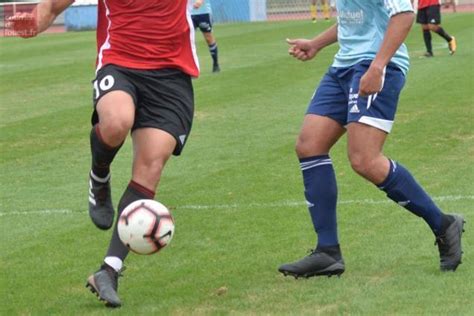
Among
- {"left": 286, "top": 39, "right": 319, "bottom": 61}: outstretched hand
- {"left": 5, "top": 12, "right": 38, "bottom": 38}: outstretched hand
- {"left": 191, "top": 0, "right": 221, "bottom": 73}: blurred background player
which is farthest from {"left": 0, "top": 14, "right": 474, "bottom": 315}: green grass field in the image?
{"left": 191, "top": 0, "right": 221, "bottom": 73}: blurred background player

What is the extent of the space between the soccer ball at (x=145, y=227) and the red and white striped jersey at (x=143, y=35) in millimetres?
868

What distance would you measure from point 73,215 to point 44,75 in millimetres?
12872

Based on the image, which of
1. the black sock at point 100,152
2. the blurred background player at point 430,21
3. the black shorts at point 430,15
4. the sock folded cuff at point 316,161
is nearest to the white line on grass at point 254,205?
the sock folded cuff at point 316,161

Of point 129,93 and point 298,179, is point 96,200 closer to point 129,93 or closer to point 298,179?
Result: point 129,93

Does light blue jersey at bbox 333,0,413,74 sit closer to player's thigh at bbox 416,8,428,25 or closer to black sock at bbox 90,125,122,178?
black sock at bbox 90,125,122,178

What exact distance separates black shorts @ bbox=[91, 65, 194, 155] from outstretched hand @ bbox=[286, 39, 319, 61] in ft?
3.14

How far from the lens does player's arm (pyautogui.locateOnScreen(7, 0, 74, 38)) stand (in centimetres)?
670

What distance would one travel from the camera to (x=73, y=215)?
9.24 meters

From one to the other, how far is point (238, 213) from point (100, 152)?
2.56m

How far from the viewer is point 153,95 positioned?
6648 millimetres

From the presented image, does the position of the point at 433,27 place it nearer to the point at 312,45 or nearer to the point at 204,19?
the point at 204,19

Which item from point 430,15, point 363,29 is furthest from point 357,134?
point 430,15

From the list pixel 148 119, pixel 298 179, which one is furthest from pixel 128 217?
pixel 298 179

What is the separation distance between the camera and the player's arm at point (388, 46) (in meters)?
6.41
